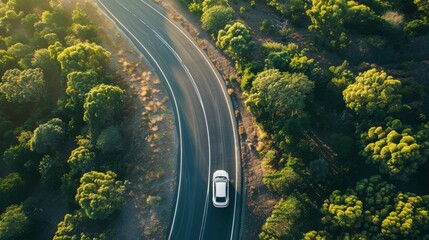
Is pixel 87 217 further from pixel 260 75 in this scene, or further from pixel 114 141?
pixel 260 75

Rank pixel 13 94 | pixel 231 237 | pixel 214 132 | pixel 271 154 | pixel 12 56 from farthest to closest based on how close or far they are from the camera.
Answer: pixel 12 56 < pixel 13 94 < pixel 214 132 < pixel 271 154 < pixel 231 237

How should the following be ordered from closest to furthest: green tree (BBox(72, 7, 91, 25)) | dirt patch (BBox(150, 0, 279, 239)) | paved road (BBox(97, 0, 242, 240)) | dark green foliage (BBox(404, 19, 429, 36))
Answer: dirt patch (BBox(150, 0, 279, 239)) → paved road (BBox(97, 0, 242, 240)) → dark green foliage (BBox(404, 19, 429, 36)) → green tree (BBox(72, 7, 91, 25))

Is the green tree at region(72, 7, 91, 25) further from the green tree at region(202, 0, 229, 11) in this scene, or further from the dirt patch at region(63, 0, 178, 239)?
the green tree at region(202, 0, 229, 11)

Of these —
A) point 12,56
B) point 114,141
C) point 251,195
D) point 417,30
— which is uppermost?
point 417,30

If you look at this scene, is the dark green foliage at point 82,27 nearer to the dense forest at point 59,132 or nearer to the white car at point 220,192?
the dense forest at point 59,132

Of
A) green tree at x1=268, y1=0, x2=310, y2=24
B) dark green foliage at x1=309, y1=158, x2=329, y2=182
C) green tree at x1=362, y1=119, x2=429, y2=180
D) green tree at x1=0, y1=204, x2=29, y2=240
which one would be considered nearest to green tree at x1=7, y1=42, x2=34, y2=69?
green tree at x1=0, y1=204, x2=29, y2=240

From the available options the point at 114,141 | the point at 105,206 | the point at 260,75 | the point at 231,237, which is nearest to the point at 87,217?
the point at 105,206
